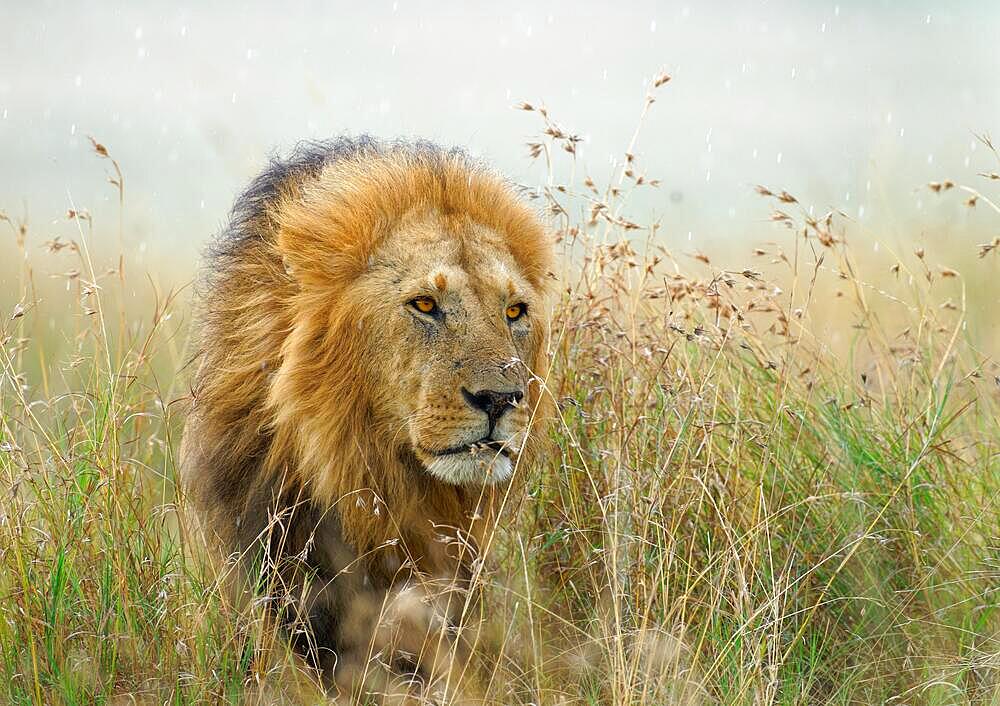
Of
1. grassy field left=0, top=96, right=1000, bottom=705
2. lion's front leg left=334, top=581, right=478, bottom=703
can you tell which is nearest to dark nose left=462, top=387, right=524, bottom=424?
grassy field left=0, top=96, right=1000, bottom=705

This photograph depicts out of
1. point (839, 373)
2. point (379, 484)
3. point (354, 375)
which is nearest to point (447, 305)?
point (354, 375)

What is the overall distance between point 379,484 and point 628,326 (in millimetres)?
1241

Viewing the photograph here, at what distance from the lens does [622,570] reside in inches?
141

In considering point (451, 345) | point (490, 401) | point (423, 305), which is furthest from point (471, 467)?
point (423, 305)

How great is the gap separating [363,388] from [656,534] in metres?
1.06

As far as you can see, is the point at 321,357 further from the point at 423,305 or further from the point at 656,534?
the point at 656,534

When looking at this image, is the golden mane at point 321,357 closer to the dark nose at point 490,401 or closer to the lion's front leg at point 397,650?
the lion's front leg at point 397,650

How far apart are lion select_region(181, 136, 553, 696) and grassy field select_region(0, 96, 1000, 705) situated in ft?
0.61

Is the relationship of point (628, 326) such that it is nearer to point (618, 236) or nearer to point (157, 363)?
point (618, 236)

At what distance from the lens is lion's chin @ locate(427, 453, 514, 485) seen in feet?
11.0

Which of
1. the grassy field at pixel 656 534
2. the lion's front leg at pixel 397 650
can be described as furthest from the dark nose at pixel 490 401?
the lion's front leg at pixel 397 650

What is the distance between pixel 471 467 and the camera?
3.37m

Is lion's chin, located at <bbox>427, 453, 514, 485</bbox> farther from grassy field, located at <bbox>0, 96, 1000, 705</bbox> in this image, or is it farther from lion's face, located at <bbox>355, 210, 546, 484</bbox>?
grassy field, located at <bbox>0, 96, 1000, 705</bbox>

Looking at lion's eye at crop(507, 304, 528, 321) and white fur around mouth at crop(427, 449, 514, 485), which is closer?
white fur around mouth at crop(427, 449, 514, 485)
